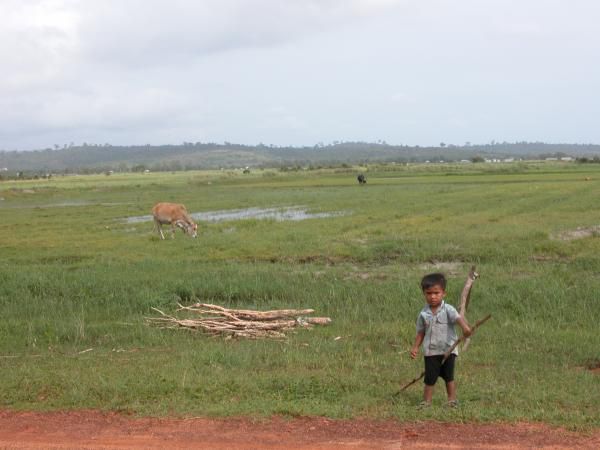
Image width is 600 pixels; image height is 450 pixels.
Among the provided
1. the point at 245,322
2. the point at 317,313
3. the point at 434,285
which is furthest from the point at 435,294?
the point at 317,313

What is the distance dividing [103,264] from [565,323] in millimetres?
11455

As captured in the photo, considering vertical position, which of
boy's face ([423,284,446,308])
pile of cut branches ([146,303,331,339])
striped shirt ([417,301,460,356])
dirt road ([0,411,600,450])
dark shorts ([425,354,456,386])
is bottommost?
pile of cut branches ([146,303,331,339])

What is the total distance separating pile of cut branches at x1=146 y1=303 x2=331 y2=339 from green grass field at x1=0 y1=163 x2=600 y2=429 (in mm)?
278

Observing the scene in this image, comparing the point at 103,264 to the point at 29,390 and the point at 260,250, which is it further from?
the point at 29,390

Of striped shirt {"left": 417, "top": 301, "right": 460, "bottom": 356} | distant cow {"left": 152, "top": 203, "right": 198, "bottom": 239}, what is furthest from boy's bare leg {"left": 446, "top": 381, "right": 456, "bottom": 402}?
distant cow {"left": 152, "top": 203, "right": 198, "bottom": 239}

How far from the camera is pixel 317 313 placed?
12.5 m

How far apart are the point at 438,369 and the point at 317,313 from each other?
18.9ft

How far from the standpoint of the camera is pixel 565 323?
1102cm

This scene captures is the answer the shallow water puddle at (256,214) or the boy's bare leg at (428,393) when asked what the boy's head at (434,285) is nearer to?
the boy's bare leg at (428,393)

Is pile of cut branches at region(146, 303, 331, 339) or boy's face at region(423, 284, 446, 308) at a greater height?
boy's face at region(423, 284, 446, 308)

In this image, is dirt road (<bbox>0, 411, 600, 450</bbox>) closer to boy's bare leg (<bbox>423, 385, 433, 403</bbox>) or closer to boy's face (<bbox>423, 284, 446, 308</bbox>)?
boy's bare leg (<bbox>423, 385, 433, 403</bbox>)

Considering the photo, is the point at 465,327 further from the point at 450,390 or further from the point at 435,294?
the point at 450,390

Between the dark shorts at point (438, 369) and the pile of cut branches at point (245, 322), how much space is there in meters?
4.01

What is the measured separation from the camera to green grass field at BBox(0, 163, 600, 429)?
7.13 meters
